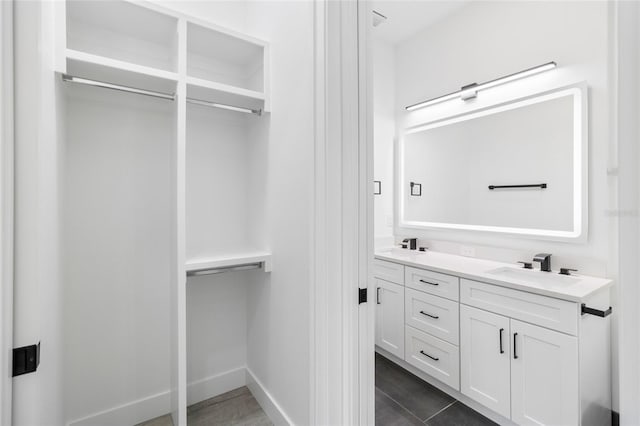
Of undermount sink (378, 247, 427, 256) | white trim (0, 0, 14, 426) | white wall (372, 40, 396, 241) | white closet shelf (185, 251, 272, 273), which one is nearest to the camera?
white trim (0, 0, 14, 426)

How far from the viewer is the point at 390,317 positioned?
243 centimetres

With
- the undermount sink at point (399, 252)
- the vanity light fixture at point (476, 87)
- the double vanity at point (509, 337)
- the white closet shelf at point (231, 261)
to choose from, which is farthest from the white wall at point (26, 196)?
the vanity light fixture at point (476, 87)

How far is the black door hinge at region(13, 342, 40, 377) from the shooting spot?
71cm

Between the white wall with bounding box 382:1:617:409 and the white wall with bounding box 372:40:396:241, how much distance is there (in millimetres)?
96

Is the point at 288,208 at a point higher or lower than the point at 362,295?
higher

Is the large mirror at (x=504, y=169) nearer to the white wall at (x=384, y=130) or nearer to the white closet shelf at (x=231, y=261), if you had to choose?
the white wall at (x=384, y=130)

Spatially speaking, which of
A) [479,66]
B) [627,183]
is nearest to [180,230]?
[627,183]

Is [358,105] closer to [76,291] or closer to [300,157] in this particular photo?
[300,157]

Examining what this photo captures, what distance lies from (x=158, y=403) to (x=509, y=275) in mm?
2341

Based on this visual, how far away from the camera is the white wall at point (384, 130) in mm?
2969

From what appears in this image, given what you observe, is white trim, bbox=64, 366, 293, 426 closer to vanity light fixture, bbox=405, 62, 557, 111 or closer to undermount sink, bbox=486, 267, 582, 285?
undermount sink, bbox=486, 267, 582, 285

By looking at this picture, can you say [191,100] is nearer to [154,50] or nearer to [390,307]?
[154,50]

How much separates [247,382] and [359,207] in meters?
1.57

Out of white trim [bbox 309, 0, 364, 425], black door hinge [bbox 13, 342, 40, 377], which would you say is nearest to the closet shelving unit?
white trim [bbox 309, 0, 364, 425]
